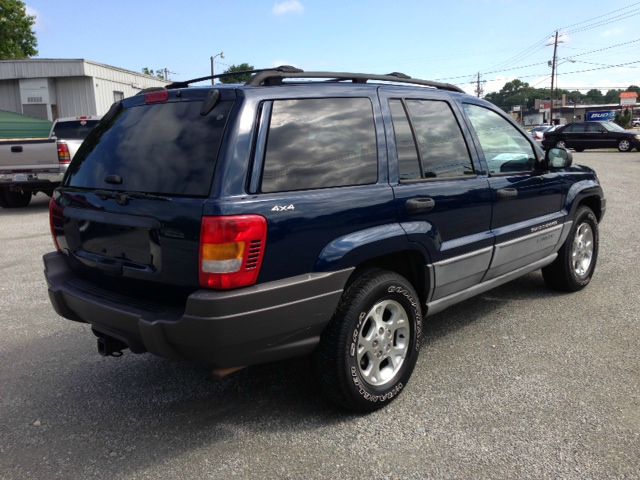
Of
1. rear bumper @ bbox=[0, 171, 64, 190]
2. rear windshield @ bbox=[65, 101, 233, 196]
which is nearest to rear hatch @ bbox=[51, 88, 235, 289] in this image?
rear windshield @ bbox=[65, 101, 233, 196]

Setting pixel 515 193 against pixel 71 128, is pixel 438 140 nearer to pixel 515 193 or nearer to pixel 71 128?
pixel 515 193

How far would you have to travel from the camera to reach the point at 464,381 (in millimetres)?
3559

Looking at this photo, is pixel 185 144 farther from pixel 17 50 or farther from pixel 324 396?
pixel 17 50

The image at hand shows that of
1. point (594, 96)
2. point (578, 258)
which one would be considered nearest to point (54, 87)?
point (578, 258)

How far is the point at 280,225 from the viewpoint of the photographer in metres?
2.69

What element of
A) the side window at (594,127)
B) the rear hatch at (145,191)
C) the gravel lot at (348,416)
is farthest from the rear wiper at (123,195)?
the side window at (594,127)

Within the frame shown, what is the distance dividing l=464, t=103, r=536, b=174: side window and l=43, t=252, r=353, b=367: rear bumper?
5.97 ft

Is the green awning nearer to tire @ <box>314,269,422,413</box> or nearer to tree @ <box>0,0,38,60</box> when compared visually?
tire @ <box>314,269,422,413</box>

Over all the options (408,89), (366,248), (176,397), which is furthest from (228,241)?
(408,89)

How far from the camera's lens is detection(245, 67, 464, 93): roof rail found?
3.01 m

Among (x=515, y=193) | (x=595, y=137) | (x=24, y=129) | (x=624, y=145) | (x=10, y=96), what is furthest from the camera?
(x=10, y=96)

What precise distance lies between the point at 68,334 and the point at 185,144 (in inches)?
97.7

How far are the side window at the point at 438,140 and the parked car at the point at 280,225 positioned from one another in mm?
14

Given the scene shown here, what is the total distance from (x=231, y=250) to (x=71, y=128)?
39.5 ft
